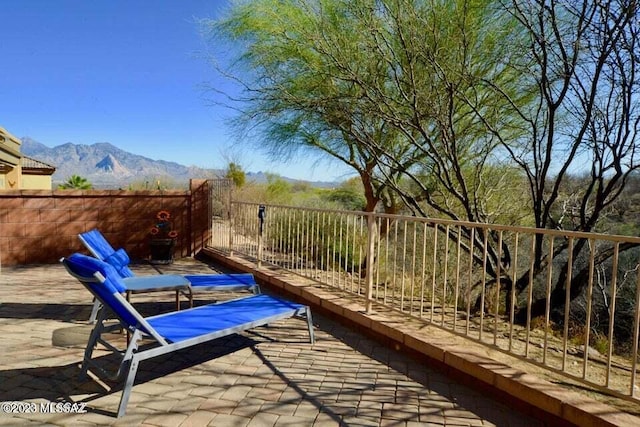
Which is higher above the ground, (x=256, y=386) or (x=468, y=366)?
(x=468, y=366)

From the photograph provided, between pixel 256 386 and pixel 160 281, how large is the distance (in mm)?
1700

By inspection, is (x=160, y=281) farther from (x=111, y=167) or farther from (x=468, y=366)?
(x=111, y=167)

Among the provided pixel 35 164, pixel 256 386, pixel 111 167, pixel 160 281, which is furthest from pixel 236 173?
pixel 111 167

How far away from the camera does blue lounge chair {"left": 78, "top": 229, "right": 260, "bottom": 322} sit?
359 cm

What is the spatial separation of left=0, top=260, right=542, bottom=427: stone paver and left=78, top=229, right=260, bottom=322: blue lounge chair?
0.54 m

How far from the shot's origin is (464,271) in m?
7.46

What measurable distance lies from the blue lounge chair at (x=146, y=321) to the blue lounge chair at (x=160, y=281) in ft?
2.06

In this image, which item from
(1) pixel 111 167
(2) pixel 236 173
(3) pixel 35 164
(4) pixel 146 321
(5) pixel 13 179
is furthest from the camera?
(1) pixel 111 167

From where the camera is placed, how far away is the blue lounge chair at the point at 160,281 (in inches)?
141

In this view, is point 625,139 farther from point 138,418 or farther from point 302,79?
point 138,418

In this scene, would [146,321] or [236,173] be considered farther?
[236,173]

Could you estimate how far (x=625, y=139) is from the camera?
4.50m

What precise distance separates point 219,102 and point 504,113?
14.5 feet

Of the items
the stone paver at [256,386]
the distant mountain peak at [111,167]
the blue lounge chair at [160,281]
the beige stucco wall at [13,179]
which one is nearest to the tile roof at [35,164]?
the beige stucco wall at [13,179]
